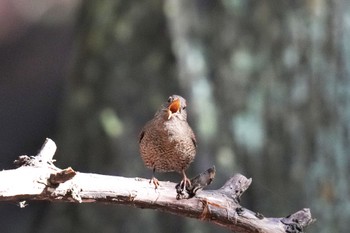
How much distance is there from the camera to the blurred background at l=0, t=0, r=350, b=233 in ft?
16.5

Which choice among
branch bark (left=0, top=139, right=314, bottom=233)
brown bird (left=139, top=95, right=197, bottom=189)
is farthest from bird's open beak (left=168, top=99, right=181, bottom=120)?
branch bark (left=0, top=139, right=314, bottom=233)

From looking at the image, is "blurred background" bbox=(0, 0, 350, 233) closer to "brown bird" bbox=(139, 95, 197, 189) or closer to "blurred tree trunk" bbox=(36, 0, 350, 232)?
"blurred tree trunk" bbox=(36, 0, 350, 232)

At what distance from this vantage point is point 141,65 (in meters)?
5.13

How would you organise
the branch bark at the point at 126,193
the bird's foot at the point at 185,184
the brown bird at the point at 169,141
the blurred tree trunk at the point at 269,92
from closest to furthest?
the branch bark at the point at 126,193, the bird's foot at the point at 185,184, the brown bird at the point at 169,141, the blurred tree trunk at the point at 269,92

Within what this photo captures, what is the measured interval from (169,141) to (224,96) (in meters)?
2.11

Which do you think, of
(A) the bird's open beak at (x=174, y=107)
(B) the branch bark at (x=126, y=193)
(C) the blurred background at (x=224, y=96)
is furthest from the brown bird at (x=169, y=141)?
(C) the blurred background at (x=224, y=96)

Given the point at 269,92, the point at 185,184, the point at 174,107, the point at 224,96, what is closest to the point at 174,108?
the point at 174,107

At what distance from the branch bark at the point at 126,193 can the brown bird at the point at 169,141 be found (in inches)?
7.2

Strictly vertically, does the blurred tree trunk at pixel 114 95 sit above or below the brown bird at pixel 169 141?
above

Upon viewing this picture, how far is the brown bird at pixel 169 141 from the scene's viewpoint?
2.96m

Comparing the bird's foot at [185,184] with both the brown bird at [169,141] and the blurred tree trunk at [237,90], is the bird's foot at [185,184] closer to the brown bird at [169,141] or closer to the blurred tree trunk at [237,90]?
the brown bird at [169,141]

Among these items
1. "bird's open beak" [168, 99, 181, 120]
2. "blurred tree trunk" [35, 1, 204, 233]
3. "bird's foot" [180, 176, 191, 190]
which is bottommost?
"bird's foot" [180, 176, 191, 190]

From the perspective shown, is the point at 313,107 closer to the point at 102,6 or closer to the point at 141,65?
the point at 141,65

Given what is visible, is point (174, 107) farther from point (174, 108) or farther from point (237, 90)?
point (237, 90)
